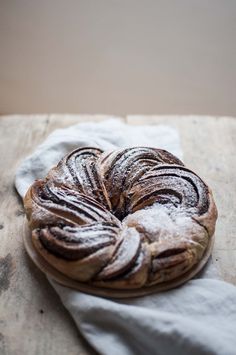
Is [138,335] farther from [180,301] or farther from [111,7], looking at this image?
[111,7]

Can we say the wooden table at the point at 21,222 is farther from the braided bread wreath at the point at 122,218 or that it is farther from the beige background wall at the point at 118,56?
the beige background wall at the point at 118,56

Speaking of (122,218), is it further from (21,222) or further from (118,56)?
(118,56)

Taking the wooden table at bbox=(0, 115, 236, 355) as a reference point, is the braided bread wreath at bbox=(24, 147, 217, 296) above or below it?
above

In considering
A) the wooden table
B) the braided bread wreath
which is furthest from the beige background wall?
the braided bread wreath

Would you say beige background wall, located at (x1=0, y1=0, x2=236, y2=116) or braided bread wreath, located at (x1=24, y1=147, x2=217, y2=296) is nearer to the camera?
braided bread wreath, located at (x1=24, y1=147, x2=217, y2=296)

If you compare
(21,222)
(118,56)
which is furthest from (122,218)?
(118,56)

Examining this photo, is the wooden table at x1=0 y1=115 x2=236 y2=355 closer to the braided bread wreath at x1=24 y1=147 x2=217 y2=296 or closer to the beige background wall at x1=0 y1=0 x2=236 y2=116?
the braided bread wreath at x1=24 y1=147 x2=217 y2=296
